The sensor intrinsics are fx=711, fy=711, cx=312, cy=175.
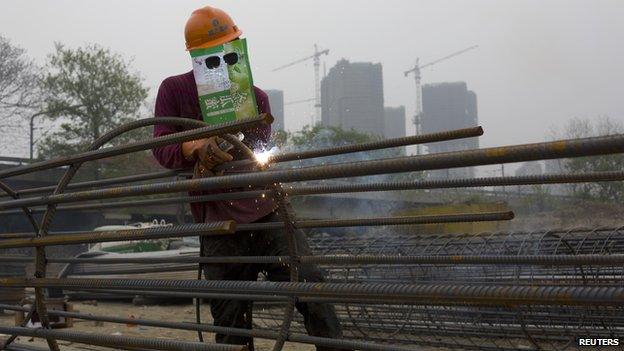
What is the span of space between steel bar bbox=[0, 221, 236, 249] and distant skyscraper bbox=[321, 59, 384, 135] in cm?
3577

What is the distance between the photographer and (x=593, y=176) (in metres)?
2.75

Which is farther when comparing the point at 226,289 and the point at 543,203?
the point at 543,203

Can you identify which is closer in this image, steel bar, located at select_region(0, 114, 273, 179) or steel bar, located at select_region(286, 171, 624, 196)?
steel bar, located at select_region(0, 114, 273, 179)

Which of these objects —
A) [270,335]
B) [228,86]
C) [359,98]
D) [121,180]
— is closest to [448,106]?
[359,98]

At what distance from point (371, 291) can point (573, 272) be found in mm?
3862

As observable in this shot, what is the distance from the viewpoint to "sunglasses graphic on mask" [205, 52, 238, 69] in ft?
9.82

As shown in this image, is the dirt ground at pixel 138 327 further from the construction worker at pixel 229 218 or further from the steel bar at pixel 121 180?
the construction worker at pixel 229 218

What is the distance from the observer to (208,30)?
3299 millimetres

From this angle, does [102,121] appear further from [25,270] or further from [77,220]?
[25,270]

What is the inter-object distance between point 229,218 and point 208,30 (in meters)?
0.88

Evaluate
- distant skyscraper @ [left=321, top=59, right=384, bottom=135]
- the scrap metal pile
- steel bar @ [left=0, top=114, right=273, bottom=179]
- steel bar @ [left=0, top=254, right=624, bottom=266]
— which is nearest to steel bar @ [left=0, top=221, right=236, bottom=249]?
the scrap metal pile

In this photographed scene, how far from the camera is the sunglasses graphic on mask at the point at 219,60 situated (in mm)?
2994

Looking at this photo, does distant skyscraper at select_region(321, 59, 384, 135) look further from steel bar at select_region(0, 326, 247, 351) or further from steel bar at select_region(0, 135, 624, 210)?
steel bar at select_region(0, 135, 624, 210)

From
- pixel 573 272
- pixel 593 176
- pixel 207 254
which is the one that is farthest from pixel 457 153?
pixel 573 272
